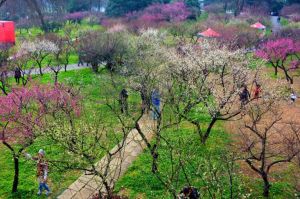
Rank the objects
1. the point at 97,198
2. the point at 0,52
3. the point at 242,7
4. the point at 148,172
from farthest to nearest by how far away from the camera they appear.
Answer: the point at 242,7, the point at 0,52, the point at 148,172, the point at 97,198

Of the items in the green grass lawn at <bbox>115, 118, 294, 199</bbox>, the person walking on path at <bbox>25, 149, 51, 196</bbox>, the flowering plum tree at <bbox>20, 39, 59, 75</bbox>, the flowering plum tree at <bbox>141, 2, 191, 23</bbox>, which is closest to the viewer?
the person walking on path at <bbox>25, 149, 51, 196</bbox>

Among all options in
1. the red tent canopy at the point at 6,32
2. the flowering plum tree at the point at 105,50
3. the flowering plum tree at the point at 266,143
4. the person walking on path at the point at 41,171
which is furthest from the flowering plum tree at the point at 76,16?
the person walking on path at the point at 41,171

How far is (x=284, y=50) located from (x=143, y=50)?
12591 millimetres

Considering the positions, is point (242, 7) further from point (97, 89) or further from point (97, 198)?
point (97, 198)

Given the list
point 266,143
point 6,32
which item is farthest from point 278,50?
point 6,32

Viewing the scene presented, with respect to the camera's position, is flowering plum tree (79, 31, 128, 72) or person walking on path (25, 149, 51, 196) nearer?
person walking on path (25, 149, 51, 196)

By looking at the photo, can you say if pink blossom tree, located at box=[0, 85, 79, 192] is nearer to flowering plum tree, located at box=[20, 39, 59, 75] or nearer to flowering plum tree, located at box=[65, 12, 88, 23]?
flowering plum tree, located at box=[20, 39, 59, 75]

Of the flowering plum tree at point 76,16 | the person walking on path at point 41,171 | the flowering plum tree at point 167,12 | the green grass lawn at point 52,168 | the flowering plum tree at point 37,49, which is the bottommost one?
the green grass lawn at point 52,168

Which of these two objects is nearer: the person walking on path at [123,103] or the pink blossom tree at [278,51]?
the person walking on path at [123,103]

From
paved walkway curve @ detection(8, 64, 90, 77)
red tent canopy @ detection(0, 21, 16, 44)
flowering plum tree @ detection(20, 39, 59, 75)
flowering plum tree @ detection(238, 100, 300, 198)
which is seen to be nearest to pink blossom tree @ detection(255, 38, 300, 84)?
flowering plum tree @ detection(238, 100, 300, 198)

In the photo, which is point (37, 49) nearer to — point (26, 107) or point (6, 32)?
point (6, 32)

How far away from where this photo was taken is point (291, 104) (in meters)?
24.4

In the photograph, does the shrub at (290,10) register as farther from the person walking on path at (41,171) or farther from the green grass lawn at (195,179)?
the person walking on path at (41,171)

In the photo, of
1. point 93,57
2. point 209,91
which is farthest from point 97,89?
point 209,91
